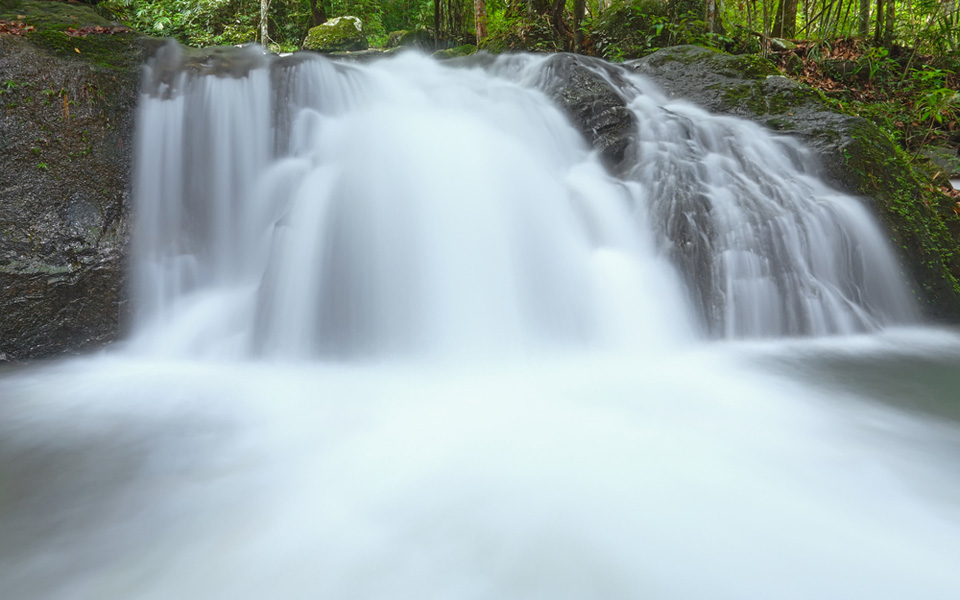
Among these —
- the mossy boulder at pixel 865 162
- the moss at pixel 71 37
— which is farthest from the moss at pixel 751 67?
the moss at pixel 71 37

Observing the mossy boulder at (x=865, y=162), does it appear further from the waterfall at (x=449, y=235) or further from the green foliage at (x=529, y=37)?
the green foliage at (x=529, y=37)

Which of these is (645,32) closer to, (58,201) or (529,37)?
(529,37)

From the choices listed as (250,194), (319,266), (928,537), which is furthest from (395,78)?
(928,537)

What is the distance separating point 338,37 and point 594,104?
21.8ft

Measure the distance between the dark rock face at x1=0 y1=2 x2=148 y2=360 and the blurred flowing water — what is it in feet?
0.63

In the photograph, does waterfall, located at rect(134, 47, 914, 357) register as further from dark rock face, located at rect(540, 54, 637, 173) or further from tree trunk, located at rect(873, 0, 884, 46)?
tree trunk, located at rect(873, 0, 884, 46)

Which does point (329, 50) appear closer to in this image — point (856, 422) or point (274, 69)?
point (274, 69)

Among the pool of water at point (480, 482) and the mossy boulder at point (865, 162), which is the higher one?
the mossy boulder at point (865, 162)

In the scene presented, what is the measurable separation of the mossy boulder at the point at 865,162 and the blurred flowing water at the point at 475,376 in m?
0.29

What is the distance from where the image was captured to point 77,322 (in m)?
3.31

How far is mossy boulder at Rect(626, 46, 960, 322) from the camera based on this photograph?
4.15 m

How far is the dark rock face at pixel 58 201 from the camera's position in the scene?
3.22m

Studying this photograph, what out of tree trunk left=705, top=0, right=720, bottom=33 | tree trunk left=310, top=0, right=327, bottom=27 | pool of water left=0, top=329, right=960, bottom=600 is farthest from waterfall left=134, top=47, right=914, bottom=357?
tree trunk left=310, top=0, right=327, bottom=27

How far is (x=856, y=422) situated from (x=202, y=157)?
4538 millimetres
